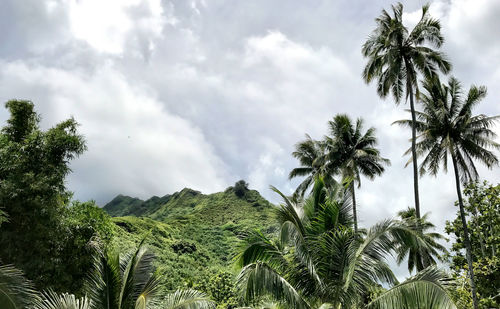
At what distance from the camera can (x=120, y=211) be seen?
11331 cm

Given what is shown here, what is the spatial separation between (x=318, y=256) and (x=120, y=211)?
112 metres

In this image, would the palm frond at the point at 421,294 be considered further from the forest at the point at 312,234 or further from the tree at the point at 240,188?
the tree at the point at 240,188

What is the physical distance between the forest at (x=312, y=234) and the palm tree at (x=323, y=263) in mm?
29

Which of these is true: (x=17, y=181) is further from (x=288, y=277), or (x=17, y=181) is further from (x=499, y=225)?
(x=499, y=225)

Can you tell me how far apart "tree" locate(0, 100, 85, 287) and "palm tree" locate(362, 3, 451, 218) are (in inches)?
606

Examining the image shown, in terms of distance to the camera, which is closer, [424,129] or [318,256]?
[318,256]

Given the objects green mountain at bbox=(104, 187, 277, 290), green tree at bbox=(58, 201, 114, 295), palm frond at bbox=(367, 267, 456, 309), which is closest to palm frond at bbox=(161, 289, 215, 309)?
green mountain at bbox=(104, 187, 277, 290)

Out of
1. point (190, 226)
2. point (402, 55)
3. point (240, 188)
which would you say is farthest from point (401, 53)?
point (240, 188)

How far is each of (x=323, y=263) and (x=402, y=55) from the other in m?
14.4

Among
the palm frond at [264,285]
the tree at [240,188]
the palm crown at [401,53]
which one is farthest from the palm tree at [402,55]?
the tree at [240,188]

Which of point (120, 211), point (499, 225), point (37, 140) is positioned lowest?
point (37, 140)

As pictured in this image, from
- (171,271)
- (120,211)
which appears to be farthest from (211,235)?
(120,211)

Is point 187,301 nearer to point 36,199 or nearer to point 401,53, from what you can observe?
point 36,199

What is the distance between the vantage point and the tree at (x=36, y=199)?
13.2 meters
